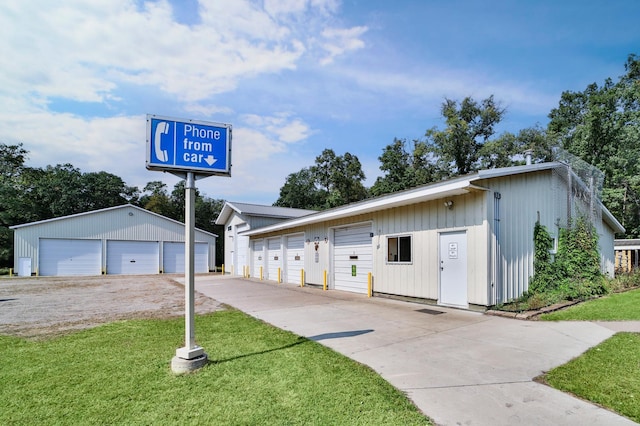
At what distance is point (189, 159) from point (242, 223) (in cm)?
1969

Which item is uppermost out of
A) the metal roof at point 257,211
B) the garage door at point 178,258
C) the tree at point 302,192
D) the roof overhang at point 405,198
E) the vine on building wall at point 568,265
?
the tree at point 302,192

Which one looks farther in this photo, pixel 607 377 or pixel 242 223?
pixel 242 223

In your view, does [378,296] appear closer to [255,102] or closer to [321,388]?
[255,102]

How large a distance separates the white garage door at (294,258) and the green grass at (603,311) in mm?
10715

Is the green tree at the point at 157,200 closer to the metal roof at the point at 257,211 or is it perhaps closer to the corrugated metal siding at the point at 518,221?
the metal roof at the point at 257,211

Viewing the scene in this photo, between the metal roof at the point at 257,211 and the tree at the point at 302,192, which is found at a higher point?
the tree at the point at 302,192

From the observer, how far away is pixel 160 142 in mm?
4539

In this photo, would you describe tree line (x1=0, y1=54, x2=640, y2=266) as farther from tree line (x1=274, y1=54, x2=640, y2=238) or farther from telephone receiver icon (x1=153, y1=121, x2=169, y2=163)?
telephone receiver icon (x1=153, y1=121, x2=169, y2=163)

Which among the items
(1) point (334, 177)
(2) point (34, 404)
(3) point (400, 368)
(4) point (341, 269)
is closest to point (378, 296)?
(4) point (341, 269)

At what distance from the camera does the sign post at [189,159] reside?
14.4ft

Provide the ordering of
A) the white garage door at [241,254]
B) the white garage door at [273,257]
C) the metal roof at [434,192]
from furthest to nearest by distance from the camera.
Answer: the white garage door at [241,254] < the white garage door at [273,257] < the metal roof at [434,192]

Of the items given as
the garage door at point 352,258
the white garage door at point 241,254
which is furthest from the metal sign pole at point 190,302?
the white garage door at point 241,254

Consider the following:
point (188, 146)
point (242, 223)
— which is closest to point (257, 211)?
point (242, 223)

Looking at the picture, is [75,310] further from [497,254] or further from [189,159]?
[497,254]
